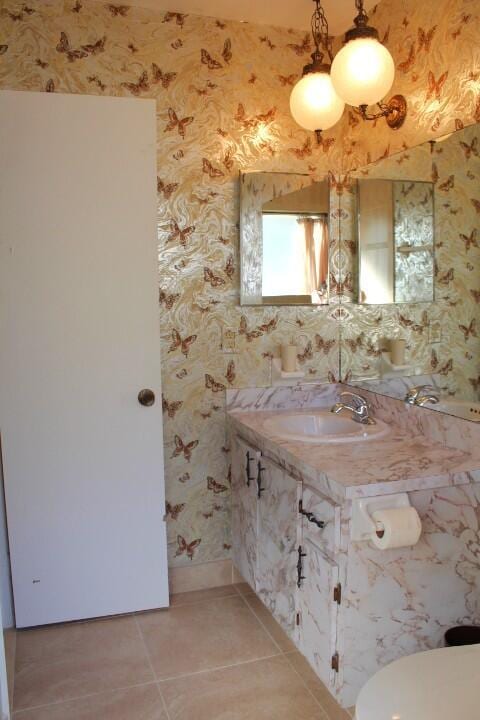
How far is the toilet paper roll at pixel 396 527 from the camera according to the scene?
1511mm

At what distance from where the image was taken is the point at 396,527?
151 centimetres

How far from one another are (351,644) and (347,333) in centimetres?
136

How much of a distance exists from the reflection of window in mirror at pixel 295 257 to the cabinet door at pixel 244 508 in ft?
2.30

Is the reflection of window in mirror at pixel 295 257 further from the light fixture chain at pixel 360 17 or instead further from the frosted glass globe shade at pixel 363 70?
the light fixture chain at pixel 360 17

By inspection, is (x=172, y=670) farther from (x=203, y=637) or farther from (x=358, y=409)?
(x=358, y=409)

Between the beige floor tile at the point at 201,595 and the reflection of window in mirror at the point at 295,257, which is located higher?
the reflection of window in mirror at the point at 295,257

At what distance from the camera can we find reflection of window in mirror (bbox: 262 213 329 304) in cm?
250

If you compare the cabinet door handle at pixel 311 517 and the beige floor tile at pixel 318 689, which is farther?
the beige floor tile at pixel 318 689

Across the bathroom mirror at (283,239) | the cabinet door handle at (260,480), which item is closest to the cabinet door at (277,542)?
the cabinet door handle at (260,480)

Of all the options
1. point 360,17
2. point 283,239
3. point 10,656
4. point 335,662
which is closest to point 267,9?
point 360,17

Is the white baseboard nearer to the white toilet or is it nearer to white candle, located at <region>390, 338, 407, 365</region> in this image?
white candle, located at <region>390, 338, 407, 365</region>

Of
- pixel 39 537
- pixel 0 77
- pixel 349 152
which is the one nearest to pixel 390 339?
pixel 349 152

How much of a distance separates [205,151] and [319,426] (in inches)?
48.8

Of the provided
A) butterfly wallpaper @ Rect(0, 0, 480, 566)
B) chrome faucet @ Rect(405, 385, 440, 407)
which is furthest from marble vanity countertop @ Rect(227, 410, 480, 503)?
butterfly wallpaper @ Rect(0, 0, 480, 566)
